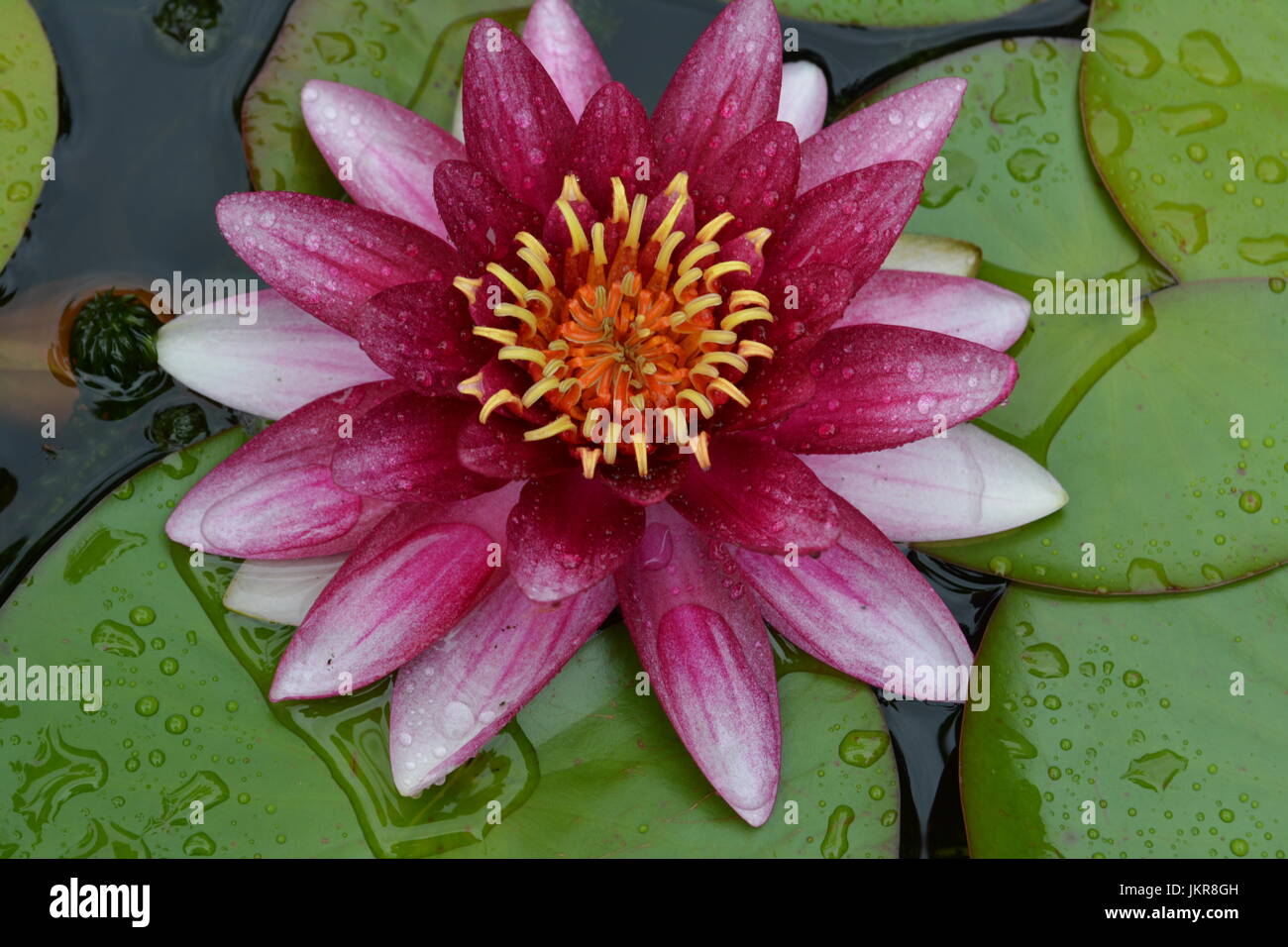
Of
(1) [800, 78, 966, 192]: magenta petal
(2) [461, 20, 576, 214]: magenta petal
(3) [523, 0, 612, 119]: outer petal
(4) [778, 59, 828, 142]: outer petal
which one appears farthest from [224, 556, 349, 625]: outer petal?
(4) [778, 59, 828, 142]: outer petal

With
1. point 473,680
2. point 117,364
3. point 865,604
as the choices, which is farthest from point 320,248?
point 865,604

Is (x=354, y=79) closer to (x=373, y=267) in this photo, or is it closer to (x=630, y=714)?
(x=373, y=267)

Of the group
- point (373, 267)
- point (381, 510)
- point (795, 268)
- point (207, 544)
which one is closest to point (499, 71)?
point (373, 267)

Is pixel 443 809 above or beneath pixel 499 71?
beneath

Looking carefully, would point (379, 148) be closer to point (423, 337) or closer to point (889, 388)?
point (423, 337)

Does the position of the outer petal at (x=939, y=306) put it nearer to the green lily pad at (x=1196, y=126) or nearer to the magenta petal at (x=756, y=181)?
the magenta petal at (x=756, y=181)

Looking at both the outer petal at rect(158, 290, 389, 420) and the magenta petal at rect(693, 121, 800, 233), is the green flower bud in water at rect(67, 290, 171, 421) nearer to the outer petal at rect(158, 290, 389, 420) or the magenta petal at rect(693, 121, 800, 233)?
the outer petal at rect(158, 290, 389, 420)
